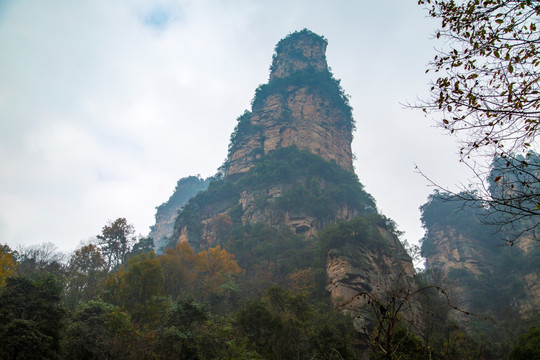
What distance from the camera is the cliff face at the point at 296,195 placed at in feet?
91.8

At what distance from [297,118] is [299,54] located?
1552 centimetres

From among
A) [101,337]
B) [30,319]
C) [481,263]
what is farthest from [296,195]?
[30,319]

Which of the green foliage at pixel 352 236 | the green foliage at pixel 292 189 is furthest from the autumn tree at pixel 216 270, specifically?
the green foliage at pixel 292 189

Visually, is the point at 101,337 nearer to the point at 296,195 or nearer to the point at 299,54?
the point at 296,195

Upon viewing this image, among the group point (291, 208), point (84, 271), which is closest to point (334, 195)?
point (291, 208)

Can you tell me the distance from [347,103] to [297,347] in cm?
5120

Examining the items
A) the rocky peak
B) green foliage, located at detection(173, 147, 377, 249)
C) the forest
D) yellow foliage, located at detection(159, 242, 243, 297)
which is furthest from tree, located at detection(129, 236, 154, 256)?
the rocky peak

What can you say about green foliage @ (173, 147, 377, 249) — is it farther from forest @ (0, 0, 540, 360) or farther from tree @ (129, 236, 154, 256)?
tree @ (129, 236, 154, 256)

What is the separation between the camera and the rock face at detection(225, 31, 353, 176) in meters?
52.6

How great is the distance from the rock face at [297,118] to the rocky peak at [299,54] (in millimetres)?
174

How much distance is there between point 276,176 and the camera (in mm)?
45562

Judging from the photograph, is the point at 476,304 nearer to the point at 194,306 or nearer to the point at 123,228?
the point at 194,306

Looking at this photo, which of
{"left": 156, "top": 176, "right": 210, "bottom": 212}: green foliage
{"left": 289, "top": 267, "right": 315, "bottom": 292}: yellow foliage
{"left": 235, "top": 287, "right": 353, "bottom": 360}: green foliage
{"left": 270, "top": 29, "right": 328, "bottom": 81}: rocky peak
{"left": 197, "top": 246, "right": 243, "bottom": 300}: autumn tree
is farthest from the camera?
{"left": 156, "top": 176, "right": 210, "bottom": 212}: green foliage

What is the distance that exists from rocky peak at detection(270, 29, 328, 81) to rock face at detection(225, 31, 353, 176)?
0.57 feet
